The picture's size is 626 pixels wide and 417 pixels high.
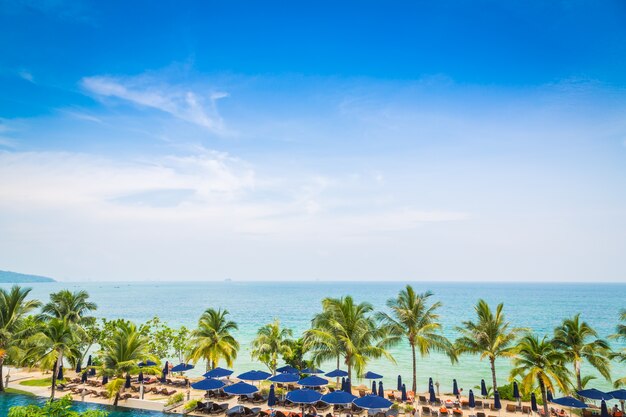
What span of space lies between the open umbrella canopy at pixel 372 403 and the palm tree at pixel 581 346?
13052 millimetres

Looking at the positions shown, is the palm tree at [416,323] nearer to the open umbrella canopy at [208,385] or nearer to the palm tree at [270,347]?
the palm tree at [270,347]

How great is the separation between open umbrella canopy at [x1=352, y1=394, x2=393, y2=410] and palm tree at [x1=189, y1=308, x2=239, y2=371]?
11.5 m

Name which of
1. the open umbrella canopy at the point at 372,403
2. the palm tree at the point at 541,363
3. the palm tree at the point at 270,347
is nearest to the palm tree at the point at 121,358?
the palm tree at the point at 270,347

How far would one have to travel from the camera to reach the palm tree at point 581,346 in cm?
2438

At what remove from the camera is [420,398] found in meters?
26.2

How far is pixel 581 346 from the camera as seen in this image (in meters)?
25.2

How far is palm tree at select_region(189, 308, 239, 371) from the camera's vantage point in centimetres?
2884

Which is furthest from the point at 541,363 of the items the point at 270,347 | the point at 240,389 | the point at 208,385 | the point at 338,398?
the point at 208,385

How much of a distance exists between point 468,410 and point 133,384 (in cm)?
2387

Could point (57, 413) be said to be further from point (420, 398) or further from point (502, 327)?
point (502, 327)

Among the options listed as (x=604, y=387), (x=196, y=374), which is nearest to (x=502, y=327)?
(x=604, y=387)

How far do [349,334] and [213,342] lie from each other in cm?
1069

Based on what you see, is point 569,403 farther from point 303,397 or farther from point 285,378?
point 285,378

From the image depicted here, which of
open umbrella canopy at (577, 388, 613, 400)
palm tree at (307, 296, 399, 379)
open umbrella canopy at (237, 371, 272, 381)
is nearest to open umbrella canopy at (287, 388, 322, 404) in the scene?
palm tree at (307, 296, 399, 379)
